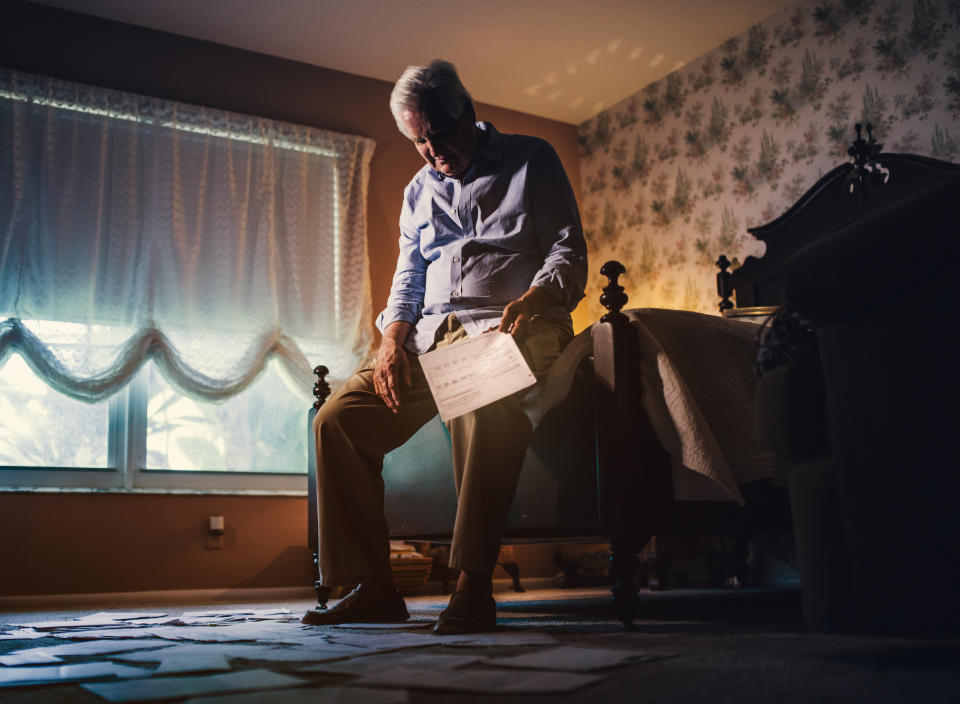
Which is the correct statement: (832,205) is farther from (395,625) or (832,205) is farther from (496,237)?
(395,625)

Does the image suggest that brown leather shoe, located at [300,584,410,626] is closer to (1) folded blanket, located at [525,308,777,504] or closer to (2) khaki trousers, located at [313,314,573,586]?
(2) khaki trousers, located at [313,314,573,586]

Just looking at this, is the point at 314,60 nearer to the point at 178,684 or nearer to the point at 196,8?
the point at 196,8

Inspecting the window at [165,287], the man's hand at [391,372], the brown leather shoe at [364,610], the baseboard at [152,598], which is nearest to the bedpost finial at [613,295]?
the man's hand at [391,372]

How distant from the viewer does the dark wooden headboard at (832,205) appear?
293cm

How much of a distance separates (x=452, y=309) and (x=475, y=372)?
35cm

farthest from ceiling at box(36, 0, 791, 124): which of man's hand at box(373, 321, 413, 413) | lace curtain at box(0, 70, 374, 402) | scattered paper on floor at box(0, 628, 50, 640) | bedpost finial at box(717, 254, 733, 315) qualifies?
scattered paper on floor at box(0, 628, 50, 640)

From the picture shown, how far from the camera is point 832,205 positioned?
10.6ft

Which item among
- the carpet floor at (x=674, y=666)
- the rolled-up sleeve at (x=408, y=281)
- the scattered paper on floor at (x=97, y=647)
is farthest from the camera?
the rolled-up sleeve at (x=408, y=281)

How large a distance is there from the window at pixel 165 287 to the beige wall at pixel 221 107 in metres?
0.12

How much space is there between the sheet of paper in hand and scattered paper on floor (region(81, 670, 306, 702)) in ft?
2.23

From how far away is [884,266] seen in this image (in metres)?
0.96

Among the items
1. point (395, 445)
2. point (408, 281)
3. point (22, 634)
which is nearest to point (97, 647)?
point (22, 634)

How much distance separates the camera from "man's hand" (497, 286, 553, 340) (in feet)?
5.45

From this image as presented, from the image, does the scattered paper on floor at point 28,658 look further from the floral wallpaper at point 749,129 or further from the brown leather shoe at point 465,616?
the floral wallpaper at point 749,129
